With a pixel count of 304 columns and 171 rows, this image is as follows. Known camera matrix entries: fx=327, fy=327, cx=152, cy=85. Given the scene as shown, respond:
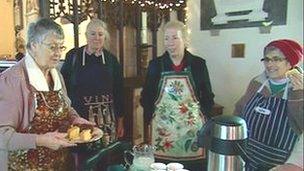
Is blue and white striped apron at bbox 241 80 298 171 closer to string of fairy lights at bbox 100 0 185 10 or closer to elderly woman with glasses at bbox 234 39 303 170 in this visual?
elderly woman with glasses at bbox 234 39 303 170

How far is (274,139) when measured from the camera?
67 centimetres

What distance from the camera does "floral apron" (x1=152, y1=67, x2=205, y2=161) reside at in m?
1.10

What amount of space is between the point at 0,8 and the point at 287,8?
1817mm

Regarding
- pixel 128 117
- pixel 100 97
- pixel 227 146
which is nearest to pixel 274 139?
pixel 227 146

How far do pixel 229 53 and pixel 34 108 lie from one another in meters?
0.50

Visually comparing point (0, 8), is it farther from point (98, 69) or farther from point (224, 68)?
point (224, 68)

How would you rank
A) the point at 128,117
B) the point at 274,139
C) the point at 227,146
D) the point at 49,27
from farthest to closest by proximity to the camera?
the point at 128,117
the point at 49,27
the point at 274,139
the point at 227,146

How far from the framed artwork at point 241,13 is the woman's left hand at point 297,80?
0.63 ft

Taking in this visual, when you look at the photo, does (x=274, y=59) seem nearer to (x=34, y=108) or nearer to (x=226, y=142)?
(x=226, y=142)

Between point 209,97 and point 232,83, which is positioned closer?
point 232,83

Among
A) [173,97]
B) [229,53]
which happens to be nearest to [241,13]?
[229,53]

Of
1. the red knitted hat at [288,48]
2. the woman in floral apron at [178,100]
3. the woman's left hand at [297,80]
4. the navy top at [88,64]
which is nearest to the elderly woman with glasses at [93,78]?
the navy top at [88,64]

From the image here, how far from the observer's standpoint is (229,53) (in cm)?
81

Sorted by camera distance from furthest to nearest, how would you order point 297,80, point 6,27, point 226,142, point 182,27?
1. point 6,27
2. point 182,27
3. point 226,142
4. point 297,80
